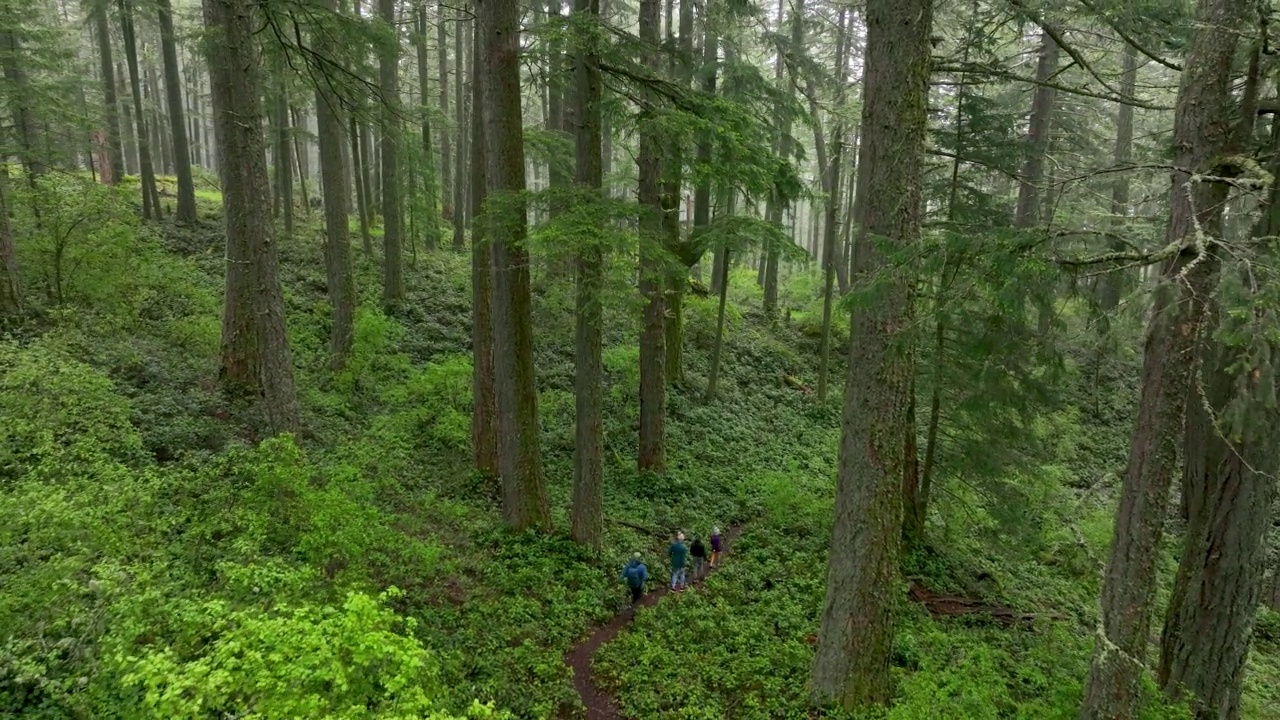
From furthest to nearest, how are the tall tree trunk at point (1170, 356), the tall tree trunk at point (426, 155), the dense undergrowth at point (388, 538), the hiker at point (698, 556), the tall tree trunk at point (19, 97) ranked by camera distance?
the tall tree trunk at point (426, 155) < the tall tree trunk at point (19, 97) < the hiker at point (698, 556) < the tall tree trunk at point (1170, 356) < the dense undergrowth at point (388, 538)

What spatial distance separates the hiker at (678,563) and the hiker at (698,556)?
12.2 inches

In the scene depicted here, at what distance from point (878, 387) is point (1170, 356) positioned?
7.09 feet

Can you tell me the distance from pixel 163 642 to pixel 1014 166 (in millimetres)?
13752

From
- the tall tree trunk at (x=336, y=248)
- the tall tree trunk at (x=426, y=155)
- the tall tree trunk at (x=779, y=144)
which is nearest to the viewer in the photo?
the tall tree trunk at (x=779, y=144)

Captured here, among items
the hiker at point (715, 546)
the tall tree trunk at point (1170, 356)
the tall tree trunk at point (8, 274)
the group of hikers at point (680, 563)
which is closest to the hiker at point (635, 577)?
the group of hikers at point (680, 563)

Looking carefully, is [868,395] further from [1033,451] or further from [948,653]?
[1033,451]

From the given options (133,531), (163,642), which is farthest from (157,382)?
(163,642)

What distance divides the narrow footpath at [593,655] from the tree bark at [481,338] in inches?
142

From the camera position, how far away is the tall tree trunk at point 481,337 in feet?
35.0

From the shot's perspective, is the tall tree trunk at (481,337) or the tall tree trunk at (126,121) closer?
the tall tree trunk at (481,337)

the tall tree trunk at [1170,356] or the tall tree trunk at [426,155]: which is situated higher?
the tall tree trunk at [426,155]

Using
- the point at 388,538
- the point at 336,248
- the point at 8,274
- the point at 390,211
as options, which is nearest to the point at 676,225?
the point at 336,248

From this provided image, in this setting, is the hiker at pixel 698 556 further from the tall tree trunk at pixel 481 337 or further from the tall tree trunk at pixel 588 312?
the tall tree trunk at pixel 481 337

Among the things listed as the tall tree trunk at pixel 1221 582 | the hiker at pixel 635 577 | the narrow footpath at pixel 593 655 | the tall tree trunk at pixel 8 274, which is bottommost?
the narrow footpath at pixel 593 655
